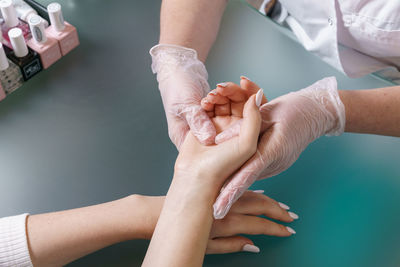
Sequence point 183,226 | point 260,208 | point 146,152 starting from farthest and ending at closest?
point 146,152, point 260,208, point 183,226

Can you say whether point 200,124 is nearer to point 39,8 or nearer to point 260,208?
point 260,208

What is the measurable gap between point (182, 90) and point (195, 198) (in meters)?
0.31

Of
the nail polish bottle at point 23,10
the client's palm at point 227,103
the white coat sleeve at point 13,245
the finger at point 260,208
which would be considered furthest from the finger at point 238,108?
the nail polish bottle at point 23,10

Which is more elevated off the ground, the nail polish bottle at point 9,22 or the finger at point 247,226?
the nail polish bottle at point 9,22

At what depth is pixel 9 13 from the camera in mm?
1236

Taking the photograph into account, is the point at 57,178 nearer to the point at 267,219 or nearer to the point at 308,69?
the point at 267,219

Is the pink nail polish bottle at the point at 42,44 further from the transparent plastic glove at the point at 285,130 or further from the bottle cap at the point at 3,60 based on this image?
the transparent plastic glove at the point at 285,130

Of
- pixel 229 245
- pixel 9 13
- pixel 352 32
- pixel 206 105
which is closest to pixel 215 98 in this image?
pixel 206 105

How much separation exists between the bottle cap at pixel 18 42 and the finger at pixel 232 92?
62 cm

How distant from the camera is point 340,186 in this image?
1111mm

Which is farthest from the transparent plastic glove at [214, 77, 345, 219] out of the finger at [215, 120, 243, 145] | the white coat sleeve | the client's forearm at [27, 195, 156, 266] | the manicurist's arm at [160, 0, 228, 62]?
the white coat sleeve

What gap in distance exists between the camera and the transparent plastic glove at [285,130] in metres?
0.94

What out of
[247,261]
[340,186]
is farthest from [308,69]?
[247,261]

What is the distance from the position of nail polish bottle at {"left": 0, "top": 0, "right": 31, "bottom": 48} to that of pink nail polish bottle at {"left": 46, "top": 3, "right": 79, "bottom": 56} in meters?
0.07
